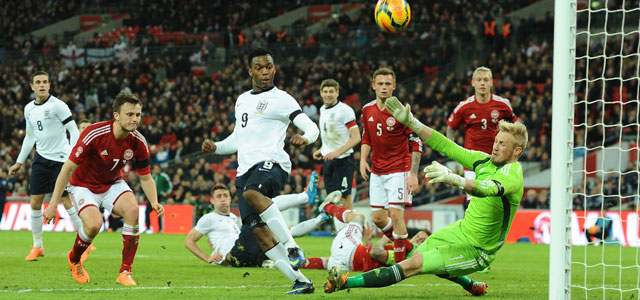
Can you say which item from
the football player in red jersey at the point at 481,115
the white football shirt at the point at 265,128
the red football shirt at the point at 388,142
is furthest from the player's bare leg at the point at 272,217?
the football player in red jersey at the point at 481,115

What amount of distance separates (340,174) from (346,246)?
371 cm

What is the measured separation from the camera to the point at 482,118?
10.3 meters

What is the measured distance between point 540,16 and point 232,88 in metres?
11.3

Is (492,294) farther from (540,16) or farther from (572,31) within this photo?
(540,16)

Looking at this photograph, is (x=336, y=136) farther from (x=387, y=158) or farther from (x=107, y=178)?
(x=107, y=178)

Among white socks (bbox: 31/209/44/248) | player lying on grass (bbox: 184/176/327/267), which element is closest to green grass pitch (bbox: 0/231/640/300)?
player lying on grass (bbox: 184/176/327/267)

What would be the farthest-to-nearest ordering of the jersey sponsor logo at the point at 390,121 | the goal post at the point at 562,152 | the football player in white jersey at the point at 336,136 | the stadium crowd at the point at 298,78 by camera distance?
the stadium crowd at the point at 298,78, the football player in white jersey at the point at 336,136, the jersey sponsor logo at the point at 390,121, the goal post at the point at 562,152

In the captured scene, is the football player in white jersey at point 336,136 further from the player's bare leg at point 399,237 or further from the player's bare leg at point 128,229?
the player's bare leg at point 128,229

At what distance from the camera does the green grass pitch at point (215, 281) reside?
7031 millimetres

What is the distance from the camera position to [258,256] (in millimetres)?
10258

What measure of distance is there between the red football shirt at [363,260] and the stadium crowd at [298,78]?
39.7ft

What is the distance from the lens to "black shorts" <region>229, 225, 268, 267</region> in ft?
33.0

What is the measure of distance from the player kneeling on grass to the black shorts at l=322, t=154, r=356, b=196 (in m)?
4.50

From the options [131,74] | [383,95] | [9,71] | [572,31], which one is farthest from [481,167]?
[9,71]
